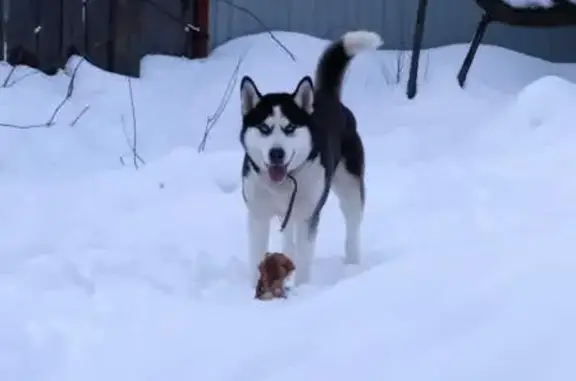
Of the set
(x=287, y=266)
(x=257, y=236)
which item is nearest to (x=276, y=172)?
(x=257, y=236)

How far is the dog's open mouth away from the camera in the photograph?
5.03 m

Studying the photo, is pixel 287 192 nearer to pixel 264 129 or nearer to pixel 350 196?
pixel 264 129

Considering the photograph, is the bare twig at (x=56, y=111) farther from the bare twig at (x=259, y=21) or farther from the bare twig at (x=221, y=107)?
the bare twig at (x=259, y=21)

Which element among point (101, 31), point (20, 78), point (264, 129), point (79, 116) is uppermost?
point (264, 129)

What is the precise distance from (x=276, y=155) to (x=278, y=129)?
124mm

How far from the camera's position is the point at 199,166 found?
7078 millimetres

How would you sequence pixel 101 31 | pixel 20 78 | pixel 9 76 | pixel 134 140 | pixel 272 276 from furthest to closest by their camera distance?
pixel 101 31, pixel 20 78, pixel 9 76, pixel 134 140, pixel 272 276

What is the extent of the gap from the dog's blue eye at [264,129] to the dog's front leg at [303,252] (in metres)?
0.44

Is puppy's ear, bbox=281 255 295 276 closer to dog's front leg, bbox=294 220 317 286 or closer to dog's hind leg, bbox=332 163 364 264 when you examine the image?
dog's front leg, bbox=294 220 317 286

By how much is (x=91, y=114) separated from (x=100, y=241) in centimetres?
283

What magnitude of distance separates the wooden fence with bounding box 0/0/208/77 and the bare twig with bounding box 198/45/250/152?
1.73 feet

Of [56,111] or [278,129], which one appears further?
[56,111]

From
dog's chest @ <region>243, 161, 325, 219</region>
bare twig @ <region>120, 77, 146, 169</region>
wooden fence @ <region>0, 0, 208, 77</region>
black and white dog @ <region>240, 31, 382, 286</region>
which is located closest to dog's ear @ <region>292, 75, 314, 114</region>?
black and white dog @ <region>240, 31, 382, 286</region>

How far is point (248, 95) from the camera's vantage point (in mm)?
5195
